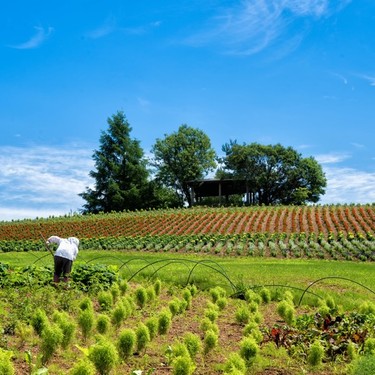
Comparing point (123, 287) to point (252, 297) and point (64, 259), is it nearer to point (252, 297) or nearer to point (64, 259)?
point (64, 259)

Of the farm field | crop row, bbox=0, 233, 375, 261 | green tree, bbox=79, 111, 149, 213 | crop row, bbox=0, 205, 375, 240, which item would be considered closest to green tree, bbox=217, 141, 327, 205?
green tree, bbox=79, 111, 149, 213

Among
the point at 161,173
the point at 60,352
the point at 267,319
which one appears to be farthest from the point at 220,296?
the point at 161,173

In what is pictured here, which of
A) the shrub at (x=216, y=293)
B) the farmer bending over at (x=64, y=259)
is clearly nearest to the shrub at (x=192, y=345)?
the shrub at (x=216, y=293)

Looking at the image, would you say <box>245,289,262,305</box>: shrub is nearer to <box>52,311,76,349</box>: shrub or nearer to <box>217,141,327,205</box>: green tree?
<box>52,311,76,349</box>: shrub

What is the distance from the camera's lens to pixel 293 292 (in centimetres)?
927

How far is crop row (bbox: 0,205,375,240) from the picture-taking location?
85.8ft

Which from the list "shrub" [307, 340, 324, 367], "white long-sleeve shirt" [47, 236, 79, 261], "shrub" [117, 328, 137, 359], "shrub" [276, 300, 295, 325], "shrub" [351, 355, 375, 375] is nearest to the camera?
"shrub" [351, 355, 375, 375]

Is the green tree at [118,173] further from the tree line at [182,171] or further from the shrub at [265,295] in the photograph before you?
the shrub at [265,295]

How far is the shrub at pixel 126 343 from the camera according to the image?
5.37m

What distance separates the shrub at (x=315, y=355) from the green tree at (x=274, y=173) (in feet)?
156

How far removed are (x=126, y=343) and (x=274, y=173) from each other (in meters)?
49.9

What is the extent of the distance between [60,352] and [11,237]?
2593 centimetres

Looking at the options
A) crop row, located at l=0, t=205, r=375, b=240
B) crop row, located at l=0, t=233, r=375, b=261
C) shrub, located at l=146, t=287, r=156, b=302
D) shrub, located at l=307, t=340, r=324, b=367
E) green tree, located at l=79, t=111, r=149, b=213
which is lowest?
shrub, located at l=307, t=340, r=324, b=367

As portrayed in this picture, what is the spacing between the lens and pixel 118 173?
50.9 m
